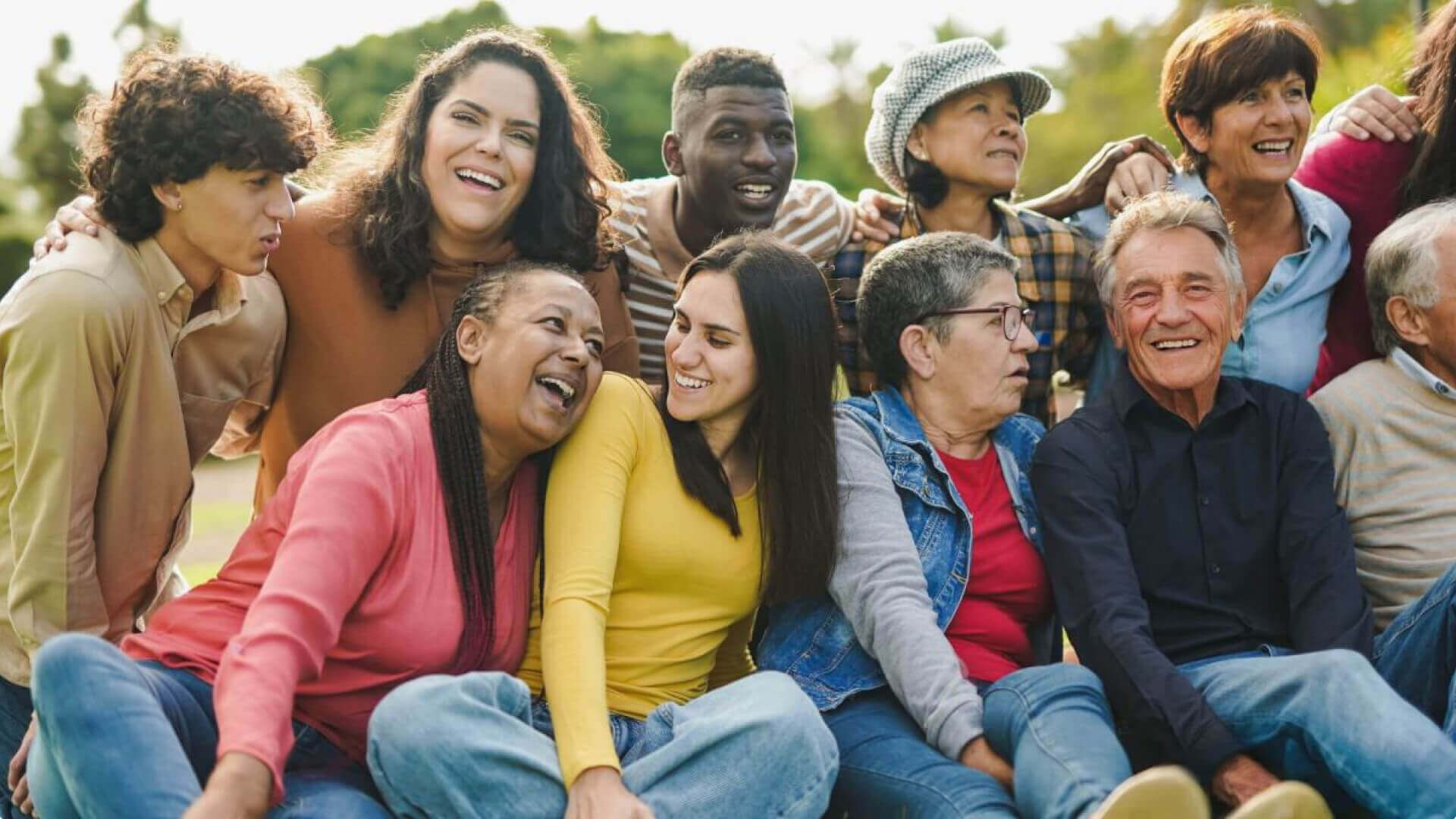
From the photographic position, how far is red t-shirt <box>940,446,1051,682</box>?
3951 mm

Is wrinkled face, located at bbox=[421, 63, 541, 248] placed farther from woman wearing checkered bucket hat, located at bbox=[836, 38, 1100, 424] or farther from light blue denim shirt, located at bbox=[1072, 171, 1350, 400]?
light blue denim shirt, located at bbox=[1072, 171, 1350, 400]

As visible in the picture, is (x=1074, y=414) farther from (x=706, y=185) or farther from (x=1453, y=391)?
(x=706, y=185)

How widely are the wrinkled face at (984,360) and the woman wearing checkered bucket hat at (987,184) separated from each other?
0.67 metres

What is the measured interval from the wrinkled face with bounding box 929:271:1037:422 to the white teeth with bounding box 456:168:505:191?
1364mm

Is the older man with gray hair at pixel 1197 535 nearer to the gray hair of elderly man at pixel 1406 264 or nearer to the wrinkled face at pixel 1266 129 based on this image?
the gray hair of elderly man at pixel 1406 264

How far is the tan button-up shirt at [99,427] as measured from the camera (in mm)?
3656

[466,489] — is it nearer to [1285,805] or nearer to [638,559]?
[638,559]

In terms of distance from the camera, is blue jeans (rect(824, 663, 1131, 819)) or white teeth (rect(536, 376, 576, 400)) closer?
blue jeans (rect(824, 663, 1131, 819))

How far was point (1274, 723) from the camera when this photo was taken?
346 centimetres

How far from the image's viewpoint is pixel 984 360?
4.07 meters

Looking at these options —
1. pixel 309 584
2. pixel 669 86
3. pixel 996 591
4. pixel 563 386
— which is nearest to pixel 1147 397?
pixel 996 591

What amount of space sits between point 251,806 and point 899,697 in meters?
1.60

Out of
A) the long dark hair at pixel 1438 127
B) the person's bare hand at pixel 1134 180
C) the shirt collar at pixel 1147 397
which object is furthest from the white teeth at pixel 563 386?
the long dark hair at pixel 1438 127

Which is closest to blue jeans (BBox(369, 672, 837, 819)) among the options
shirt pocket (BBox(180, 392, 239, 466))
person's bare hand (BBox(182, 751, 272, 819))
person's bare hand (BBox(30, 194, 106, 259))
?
person's bare hand (BBox(182, 751, 272, 819))
